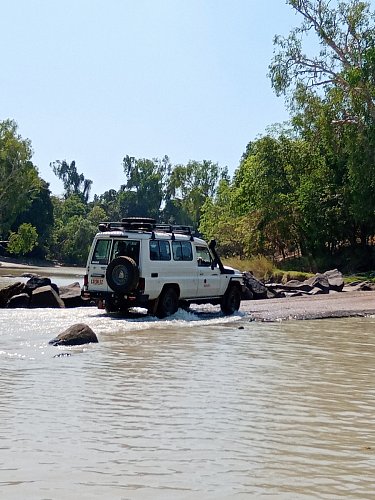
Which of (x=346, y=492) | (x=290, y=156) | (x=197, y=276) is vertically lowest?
(x=346, y=492)

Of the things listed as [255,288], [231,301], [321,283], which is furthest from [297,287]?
[231,301]

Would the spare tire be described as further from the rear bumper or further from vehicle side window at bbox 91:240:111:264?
vehicle side window at bbox 91:240:111:264

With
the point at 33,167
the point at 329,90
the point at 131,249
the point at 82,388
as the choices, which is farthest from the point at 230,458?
the point at 33,167

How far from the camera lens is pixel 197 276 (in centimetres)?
2070

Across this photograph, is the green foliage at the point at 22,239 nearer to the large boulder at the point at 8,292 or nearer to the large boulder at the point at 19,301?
the large boulder at the point at 8,292

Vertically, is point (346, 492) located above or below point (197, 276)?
below

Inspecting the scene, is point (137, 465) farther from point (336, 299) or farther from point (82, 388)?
point (336, 299)

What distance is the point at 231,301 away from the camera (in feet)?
71.8

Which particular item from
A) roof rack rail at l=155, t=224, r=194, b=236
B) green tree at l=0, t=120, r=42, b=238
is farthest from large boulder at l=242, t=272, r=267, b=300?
green tree at l=0, t=120, r=42, b=238

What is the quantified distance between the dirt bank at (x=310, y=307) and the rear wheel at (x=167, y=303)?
2.25 meters

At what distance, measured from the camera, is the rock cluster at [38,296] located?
2222cm

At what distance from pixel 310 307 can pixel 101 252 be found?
6.98m

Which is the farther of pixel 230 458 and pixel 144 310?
pixel 144 310

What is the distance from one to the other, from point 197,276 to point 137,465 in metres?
14.4
